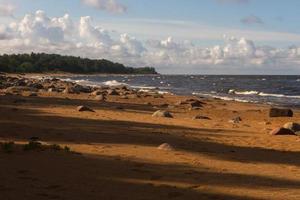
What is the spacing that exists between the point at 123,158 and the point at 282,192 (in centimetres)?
394

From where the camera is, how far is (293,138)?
1722 cm

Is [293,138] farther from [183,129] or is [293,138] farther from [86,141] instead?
[86,141]

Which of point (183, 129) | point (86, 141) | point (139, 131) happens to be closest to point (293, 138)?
point (183, 129)

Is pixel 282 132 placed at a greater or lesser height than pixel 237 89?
greater

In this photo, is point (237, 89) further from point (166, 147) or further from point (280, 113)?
point (166, 147)

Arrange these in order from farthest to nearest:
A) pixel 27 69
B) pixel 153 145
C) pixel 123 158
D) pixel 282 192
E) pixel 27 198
→ 1. pixel 27 69
2. pixel 153 145
3. pixel 123 158
4. pixel 282 192
5. pixel 27 198

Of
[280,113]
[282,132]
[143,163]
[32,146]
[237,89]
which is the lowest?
[237,89]

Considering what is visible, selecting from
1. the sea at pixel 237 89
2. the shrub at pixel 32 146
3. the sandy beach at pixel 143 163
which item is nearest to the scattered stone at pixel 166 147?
the sandy beach at pixel 143 163

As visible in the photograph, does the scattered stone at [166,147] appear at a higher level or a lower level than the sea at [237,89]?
higher

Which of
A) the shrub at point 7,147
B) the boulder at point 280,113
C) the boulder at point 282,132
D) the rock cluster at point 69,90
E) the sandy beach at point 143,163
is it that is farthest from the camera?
the rock cluster at point 69,90

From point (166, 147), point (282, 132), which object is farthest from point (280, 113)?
point (166, 147)

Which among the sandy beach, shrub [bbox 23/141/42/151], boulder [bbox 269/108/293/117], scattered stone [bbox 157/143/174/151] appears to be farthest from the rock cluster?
shrub [bbox 23/141/42/151]

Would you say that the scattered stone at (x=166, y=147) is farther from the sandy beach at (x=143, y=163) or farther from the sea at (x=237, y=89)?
the sea at (x=237, y=89)

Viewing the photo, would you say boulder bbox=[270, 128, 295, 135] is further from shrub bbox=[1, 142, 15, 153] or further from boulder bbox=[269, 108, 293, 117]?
boulder bbox=[269, 108, 293, 117]
